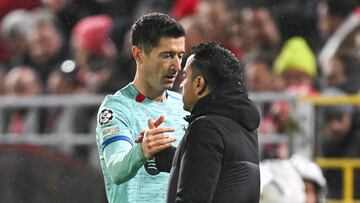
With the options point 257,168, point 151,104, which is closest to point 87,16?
point 151,104

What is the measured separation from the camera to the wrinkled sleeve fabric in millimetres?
6184

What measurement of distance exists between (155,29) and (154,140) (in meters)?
0.76

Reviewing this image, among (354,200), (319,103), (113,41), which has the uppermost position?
(113,41)

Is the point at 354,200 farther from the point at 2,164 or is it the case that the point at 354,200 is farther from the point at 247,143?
the point at 247,143

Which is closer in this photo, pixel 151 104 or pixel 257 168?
pixel 257 168

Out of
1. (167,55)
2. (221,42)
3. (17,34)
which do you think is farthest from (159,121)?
(17,34)

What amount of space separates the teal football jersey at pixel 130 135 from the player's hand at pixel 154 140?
199 millimetres

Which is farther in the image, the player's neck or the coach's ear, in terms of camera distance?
the player's neck

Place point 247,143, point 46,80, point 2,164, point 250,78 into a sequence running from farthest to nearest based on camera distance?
point 46,80 → point 250,78 → point 2,164 → point 247,143

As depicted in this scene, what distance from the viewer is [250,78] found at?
11.2 m

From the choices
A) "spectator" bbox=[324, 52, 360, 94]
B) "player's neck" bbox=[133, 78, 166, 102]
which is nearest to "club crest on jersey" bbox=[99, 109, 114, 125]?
"player's neck" bbox=[133, 78, 166, 102]

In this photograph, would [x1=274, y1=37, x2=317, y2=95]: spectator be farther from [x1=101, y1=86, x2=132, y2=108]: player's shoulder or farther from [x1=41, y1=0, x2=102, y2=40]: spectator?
[x1=101, y1=86, x2=132, y2=108]: player's shoulder

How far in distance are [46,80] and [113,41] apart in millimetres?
713

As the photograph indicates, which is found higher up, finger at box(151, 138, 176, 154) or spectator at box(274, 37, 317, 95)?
spectator at box(274, 37, 317, 95)
